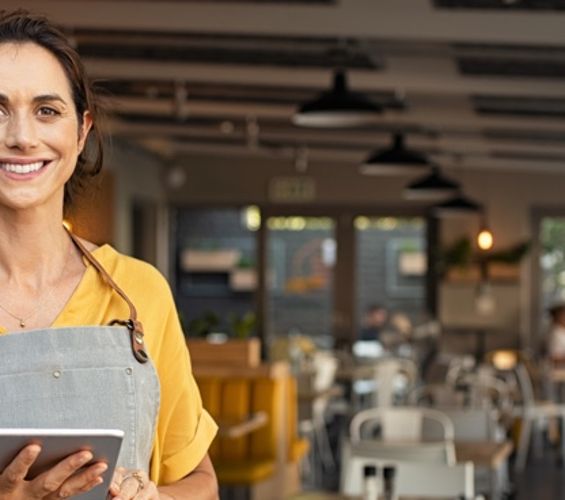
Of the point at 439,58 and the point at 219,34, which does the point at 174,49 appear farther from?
the point at 439,58

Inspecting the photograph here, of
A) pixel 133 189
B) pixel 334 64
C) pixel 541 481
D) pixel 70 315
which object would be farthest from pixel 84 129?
pixel 133 189

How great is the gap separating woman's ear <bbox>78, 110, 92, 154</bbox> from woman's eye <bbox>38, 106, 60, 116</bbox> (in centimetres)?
8

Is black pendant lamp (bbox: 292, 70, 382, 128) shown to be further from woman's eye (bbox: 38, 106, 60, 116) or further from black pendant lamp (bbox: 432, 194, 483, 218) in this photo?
black pendant lamp (bbox: 432, 194, 483, 218)

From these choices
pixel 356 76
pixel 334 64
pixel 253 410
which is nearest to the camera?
pixel 334 64

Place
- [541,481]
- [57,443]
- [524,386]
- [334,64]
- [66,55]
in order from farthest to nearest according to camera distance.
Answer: [524,386] → [541,481] → [334,64] → [66,55] → [57,443]

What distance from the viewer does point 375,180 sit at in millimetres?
20062

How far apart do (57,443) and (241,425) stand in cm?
708

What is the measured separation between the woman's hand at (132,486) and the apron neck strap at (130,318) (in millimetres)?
137

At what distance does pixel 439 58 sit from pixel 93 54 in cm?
251

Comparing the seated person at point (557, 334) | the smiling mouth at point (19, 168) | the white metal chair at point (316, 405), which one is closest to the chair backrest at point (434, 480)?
the smiling mouth at point (19, 168)

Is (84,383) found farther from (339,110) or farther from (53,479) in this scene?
(339,110)

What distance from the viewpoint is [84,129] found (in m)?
1.92

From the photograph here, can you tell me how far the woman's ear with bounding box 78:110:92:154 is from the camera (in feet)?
6.27

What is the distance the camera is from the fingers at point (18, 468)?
1581 mm
